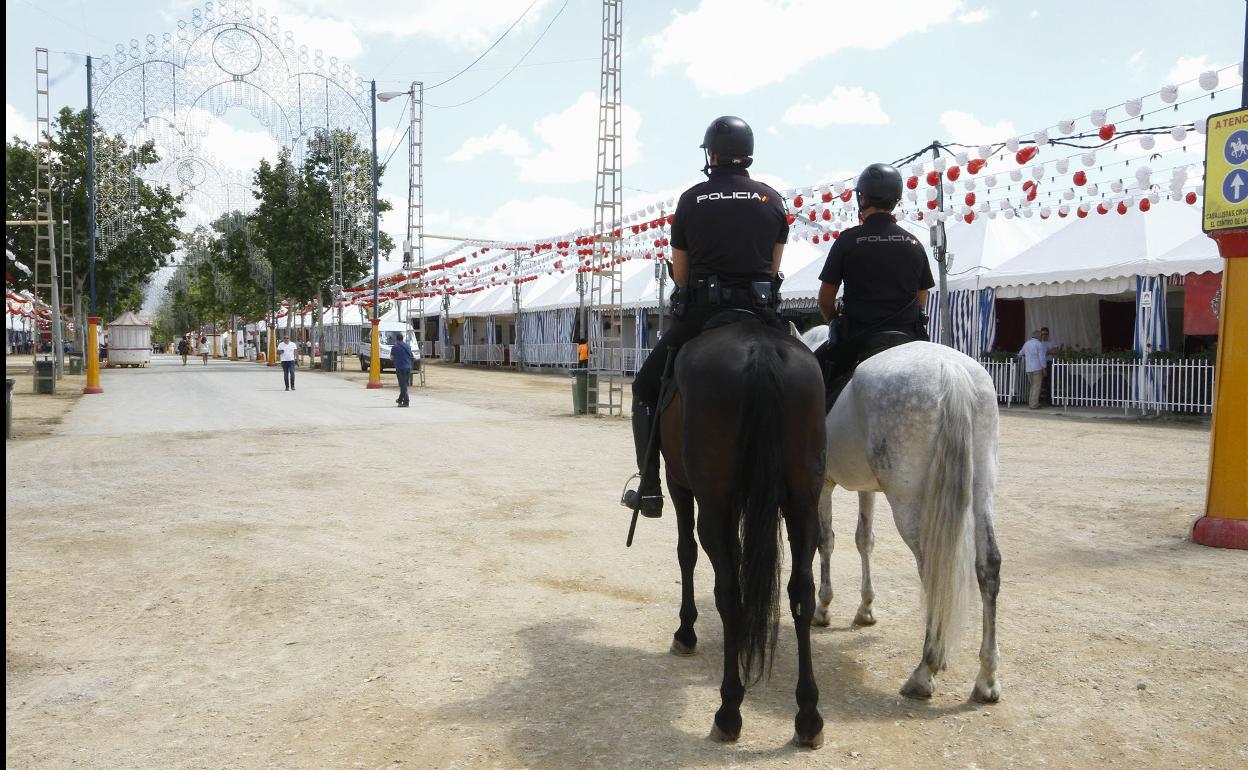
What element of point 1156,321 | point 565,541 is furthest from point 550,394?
point 565,541

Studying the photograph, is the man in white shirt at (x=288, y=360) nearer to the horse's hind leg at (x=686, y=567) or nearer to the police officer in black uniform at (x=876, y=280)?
the horse's hind leg at (x=686, y=567)

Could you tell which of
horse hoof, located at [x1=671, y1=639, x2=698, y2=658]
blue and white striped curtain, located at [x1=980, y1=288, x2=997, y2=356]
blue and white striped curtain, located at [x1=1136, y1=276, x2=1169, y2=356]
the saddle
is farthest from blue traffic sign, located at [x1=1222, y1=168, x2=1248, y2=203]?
blue and white striped curtain, located at [x1=980, y1=288, x2=997, y2=356]

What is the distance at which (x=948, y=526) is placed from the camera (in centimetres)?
399

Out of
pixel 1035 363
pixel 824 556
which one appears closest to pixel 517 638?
pixel 824 556

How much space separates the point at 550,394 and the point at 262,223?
22.2m

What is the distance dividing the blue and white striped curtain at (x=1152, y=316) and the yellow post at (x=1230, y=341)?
11.2 m

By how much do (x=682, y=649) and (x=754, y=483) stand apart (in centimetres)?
132

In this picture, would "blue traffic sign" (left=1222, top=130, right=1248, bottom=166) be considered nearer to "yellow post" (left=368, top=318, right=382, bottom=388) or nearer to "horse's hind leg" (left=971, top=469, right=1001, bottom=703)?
"horse's hind leg" (left=971, top=469, right=1001, bottom=703)

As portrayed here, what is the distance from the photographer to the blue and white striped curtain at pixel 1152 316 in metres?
17.1

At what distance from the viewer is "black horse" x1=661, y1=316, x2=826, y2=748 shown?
3.63m

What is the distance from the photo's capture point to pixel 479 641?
478 centimetres

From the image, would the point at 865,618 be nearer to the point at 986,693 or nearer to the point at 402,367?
the point at 986,693

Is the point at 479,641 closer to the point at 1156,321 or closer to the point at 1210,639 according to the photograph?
the point at 1210,639

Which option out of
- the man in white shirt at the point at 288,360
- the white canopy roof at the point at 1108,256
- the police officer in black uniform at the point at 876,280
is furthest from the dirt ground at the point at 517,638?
the man in white shirt at the point at 288,360
